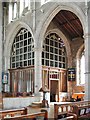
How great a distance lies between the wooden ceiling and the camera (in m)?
15.5

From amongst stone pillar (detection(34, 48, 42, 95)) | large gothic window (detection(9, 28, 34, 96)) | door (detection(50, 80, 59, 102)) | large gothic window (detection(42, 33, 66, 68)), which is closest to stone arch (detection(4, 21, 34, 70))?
large gothic window (detection(9, 28, 34, 96))

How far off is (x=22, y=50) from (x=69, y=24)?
3.72m

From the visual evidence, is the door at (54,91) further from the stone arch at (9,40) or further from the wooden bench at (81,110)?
the wooden bench at (81,110)

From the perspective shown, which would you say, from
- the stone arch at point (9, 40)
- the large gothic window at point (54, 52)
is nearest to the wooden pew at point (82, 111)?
the large gothic window at point (54, 52)

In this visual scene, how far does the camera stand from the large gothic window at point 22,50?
16223 millimetres

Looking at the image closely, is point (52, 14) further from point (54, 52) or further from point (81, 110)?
point (81, 110)

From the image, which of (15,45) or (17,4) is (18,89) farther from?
(17,4)

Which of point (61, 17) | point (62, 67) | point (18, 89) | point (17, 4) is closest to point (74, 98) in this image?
point (62, 67)

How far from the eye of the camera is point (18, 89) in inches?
671

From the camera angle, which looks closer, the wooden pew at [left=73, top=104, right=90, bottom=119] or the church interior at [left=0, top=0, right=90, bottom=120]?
the wooden pew at [left=73, top=104, right=90, bottom=119]

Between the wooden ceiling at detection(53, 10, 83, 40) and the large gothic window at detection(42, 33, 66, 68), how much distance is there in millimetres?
750

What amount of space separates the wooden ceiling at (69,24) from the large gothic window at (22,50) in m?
2.21

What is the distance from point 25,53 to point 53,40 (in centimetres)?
211

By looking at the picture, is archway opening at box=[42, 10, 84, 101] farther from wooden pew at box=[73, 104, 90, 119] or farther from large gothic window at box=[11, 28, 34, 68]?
wooden pew at box=[73, 104, 90, 119]
